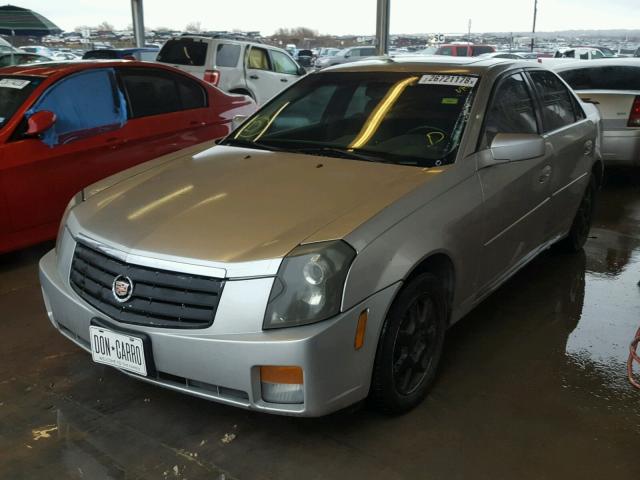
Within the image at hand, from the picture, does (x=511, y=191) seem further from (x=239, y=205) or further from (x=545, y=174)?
(x=239, y=205)

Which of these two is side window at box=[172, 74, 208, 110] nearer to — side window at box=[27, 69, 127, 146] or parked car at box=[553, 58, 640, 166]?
side window at box=[27, 69, 127, 146]

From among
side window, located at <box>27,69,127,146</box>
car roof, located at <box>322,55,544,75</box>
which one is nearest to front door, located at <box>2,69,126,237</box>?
side window, located at <box>27,69,127,146</box>

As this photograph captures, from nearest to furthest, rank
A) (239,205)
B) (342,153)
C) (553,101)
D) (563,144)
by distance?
(239,205) → (342,153) → (563,144) → (553,101)

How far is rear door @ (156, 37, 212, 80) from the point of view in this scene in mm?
10164

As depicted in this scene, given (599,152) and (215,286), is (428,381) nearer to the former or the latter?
(215,286)

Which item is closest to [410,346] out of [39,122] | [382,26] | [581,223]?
[581,223]

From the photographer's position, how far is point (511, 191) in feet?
10.3

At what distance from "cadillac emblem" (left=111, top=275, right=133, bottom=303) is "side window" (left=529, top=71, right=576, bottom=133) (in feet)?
8.43

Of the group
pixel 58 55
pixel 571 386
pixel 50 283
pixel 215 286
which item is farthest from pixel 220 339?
pixel 58 55

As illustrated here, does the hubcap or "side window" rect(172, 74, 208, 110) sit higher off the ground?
"side window" rect(172, 74, 208, 110)

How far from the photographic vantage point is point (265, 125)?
356 centimetres

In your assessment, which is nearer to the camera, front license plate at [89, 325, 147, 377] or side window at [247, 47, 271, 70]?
front license plate at [89, 325, 147, 377]

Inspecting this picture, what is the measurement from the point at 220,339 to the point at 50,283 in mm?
967

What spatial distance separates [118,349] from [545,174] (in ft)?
8.12
